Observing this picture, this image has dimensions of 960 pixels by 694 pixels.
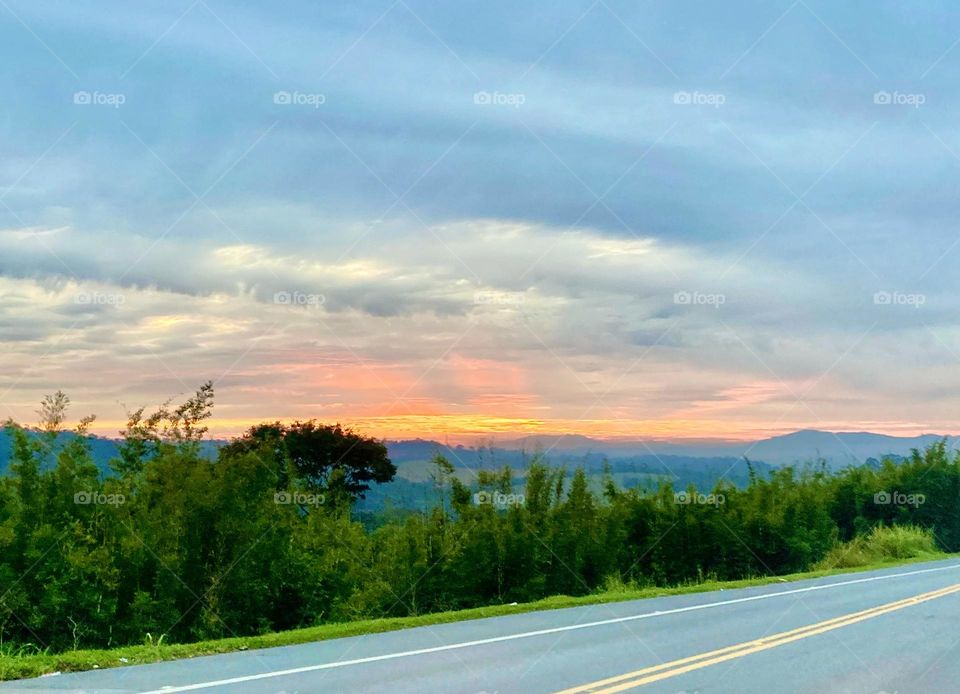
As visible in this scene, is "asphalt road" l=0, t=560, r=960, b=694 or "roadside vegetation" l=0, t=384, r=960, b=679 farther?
"roadside vegetation" l=0, t=384, r=960, b=679

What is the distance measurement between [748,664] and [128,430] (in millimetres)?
11239

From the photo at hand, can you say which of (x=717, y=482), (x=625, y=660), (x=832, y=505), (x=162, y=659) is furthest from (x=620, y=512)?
(x=832, y=505)

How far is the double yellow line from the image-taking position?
10.9 m

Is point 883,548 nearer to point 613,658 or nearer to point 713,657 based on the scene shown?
point 713,657

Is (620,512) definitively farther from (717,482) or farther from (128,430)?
(128,430)

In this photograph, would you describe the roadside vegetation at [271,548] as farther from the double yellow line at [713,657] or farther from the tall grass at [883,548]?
the tall grass at [883,548]

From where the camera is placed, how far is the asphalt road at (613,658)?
1084 cm

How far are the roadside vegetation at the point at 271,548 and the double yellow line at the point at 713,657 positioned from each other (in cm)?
488

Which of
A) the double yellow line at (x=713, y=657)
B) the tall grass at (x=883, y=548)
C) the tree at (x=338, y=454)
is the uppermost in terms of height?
the tree at (x=338, y=454)

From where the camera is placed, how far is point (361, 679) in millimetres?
11102

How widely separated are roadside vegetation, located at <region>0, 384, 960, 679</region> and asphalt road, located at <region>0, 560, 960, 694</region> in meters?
1.11

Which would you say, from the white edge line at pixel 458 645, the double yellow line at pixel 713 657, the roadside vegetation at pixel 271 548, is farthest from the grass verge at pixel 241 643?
the double yellow line at pixel 713 657

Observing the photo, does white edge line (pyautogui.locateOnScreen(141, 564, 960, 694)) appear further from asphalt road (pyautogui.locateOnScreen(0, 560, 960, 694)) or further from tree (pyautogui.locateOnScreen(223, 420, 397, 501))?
tree (pyautogui.locateOnScreen(223, 420, 397, 501))

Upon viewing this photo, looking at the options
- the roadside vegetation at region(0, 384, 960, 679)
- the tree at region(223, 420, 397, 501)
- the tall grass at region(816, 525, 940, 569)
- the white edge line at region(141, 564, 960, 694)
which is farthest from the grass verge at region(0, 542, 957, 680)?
the tree at region(223, 420, 397, 501)
